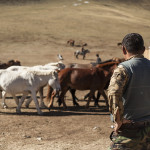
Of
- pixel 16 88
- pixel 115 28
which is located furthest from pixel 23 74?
pixel 115 28

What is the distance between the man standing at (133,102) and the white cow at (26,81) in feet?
26.0

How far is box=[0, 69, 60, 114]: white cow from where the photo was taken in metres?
11.2

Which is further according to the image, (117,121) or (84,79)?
(84,79)

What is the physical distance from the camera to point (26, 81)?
11.3 meters

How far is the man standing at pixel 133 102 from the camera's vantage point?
3375mm

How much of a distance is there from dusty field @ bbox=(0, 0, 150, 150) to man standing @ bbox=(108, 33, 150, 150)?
12.2 feet

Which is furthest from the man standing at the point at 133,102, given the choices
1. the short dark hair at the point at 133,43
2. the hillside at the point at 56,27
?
the hillside at the point at 56,27

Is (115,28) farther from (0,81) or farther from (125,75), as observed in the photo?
(125,75)

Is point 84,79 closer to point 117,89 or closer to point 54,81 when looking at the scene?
point 54,81

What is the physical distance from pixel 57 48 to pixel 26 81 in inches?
1149

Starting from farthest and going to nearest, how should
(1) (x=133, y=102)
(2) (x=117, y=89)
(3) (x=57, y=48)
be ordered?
1. (3) (x=57, y=48)
2. (1) (x=133, y=102)
3. (2) (x=117, y=89)

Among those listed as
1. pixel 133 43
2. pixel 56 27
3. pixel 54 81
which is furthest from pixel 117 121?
pixel 56 27

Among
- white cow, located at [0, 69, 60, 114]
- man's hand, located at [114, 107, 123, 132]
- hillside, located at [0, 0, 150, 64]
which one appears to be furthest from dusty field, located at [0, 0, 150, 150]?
man's hand, located at [114, 107, 123, 132]

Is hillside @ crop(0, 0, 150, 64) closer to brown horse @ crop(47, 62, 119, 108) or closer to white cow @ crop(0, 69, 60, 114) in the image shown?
brown horse @ crop(47, 62, 119, 108)
